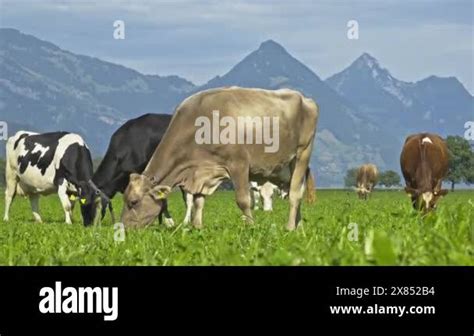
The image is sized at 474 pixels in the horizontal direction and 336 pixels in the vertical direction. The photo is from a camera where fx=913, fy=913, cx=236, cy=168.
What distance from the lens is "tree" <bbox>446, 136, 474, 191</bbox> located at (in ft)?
321

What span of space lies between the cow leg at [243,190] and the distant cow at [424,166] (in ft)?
20.8

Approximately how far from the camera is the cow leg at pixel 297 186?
16.0 metres

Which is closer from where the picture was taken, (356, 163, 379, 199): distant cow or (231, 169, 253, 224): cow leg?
(231, 169, 253, 224): cow leg

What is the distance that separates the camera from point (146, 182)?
16797 millimetres

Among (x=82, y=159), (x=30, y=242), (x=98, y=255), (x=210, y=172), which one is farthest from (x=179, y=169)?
(x=82, y=159)

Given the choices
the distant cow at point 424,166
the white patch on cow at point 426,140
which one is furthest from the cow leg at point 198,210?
the white patch on cow at point 426,140

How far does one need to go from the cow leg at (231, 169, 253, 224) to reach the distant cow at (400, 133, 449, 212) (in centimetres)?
635

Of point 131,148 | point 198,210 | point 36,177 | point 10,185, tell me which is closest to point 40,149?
point 36,177

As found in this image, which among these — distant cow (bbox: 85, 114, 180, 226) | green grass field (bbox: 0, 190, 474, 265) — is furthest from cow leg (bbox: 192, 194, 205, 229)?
distant cow (bbox: 85, 114, 180, 226)

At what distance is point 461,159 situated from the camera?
10200 cm

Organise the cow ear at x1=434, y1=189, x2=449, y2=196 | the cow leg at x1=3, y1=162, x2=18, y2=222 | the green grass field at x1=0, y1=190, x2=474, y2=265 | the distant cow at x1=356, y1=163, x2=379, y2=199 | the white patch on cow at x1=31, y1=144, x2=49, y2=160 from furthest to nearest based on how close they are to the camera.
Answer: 1. the distant cow at x1=356, y1=163, x2=379, y2=199
2. the cow leg at x1=3, y1=162, x2=18, y2=222
3. the white patch on cow at x1=31, y1=144, x2=49, y2=160
4. the cow ear at x1=434, y1=189, x2=449, y2=196
5. the green grass field at x1=0, y1=190, x2=474, y2=265

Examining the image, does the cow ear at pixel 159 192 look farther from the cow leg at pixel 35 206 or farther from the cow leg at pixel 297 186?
the cow leg at pixel 35 206

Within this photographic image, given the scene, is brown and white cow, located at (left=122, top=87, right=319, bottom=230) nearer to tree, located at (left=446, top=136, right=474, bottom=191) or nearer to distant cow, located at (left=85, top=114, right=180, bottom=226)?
distant cow, located at (left=85, top=114, right=180, bottom=226)
